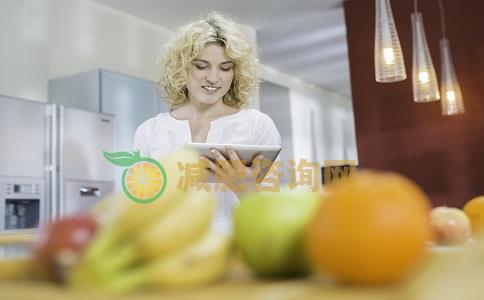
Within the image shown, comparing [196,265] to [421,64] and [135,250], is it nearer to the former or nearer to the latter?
[135,250]

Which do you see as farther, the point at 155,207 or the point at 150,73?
the point at 150,73

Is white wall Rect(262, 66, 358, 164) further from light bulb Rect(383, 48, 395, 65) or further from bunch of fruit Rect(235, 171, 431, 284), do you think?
bunch of fruit Rect(235, 171, 431, 284)

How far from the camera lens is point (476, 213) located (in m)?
0.96

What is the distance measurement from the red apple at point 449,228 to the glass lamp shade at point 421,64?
2.25 meters

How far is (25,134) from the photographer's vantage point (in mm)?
3738

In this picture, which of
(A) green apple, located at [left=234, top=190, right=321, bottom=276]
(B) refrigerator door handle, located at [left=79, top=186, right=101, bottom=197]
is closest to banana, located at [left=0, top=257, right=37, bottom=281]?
(A) green apple, located at [left=234, top=190, right=321, bottom=276]

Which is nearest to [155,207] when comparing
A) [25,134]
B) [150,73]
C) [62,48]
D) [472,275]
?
[472,275]

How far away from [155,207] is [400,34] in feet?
16.4

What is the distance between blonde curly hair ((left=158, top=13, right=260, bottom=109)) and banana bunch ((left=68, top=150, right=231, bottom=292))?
1.44 metres

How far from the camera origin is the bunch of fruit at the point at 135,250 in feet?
1.18

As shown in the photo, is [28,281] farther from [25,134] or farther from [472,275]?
[25,134]

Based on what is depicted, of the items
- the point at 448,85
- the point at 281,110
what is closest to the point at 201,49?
the point at 448,85

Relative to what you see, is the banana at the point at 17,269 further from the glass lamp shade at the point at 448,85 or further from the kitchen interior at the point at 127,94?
the glass lamp shade at the point at 448,85

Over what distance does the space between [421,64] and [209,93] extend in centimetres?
150
